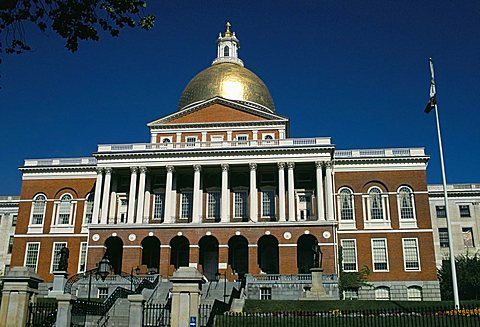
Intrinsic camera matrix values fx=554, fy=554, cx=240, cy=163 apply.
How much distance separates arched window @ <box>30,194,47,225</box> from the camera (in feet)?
188

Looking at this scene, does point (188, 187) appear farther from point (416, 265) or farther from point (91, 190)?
point (416, 265)

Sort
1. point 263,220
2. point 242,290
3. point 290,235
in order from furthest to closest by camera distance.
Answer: point 263,220 < point 290,235 < point 242,290

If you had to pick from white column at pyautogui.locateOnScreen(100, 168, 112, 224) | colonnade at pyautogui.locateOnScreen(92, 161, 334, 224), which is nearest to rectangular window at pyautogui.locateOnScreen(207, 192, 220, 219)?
colonnade at pyautogui.locateOnScreen(92, 161, 334, 224)

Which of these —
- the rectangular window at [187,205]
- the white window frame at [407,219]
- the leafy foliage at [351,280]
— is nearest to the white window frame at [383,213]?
the white window frame at [407,219]

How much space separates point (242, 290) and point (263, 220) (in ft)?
43.2

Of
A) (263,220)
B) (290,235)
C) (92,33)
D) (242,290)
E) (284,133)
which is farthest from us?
(284,133)

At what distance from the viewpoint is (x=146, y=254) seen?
5175cm

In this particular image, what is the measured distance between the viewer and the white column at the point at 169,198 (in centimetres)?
5038

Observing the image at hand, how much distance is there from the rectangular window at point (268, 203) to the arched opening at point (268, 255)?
260 cm

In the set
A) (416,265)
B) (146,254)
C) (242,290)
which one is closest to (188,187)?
(146,254)

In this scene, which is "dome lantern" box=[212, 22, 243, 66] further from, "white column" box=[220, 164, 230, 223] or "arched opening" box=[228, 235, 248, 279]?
"arched opening" box=[228, 235, 248, 279]

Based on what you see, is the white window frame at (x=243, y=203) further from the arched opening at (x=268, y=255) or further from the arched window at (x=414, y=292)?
the arched window at (x=414, y=292)

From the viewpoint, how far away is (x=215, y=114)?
58.0 m

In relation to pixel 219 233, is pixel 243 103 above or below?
above
